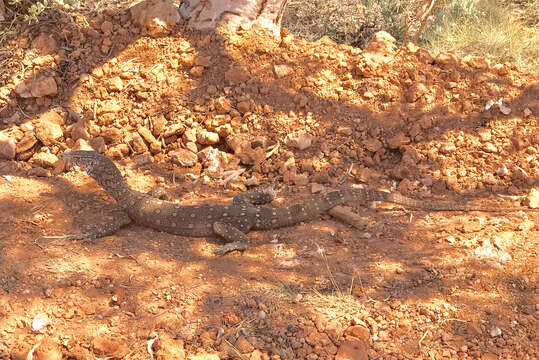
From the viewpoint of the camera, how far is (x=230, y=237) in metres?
4.85

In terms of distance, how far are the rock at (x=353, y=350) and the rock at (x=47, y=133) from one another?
4362 mm

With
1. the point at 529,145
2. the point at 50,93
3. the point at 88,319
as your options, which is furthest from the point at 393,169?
the point at 50,93

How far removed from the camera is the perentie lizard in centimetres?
491

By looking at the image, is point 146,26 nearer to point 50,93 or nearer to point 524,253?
point 50,93

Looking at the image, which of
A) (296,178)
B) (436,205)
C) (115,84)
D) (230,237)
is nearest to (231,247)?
(230,237)

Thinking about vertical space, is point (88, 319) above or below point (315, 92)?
below

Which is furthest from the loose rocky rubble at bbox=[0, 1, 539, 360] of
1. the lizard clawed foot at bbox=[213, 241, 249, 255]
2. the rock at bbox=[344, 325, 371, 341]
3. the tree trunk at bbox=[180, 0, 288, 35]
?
the tree trunk at bbox=[180, 0, 288, 35]

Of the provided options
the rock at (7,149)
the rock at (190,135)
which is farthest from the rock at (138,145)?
the rock at (7,149)

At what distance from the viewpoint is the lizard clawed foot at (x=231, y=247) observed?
184 inches

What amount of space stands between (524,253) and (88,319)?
Result: 3704mm

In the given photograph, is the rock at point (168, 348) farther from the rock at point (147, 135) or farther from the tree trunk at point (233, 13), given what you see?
the tree trunk at point (233, 13)

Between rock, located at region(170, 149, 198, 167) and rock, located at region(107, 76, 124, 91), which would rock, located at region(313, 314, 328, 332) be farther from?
rock, located at region(107, 76, 124, 91)

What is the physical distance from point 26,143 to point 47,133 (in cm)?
26

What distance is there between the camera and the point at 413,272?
13.6 feet
